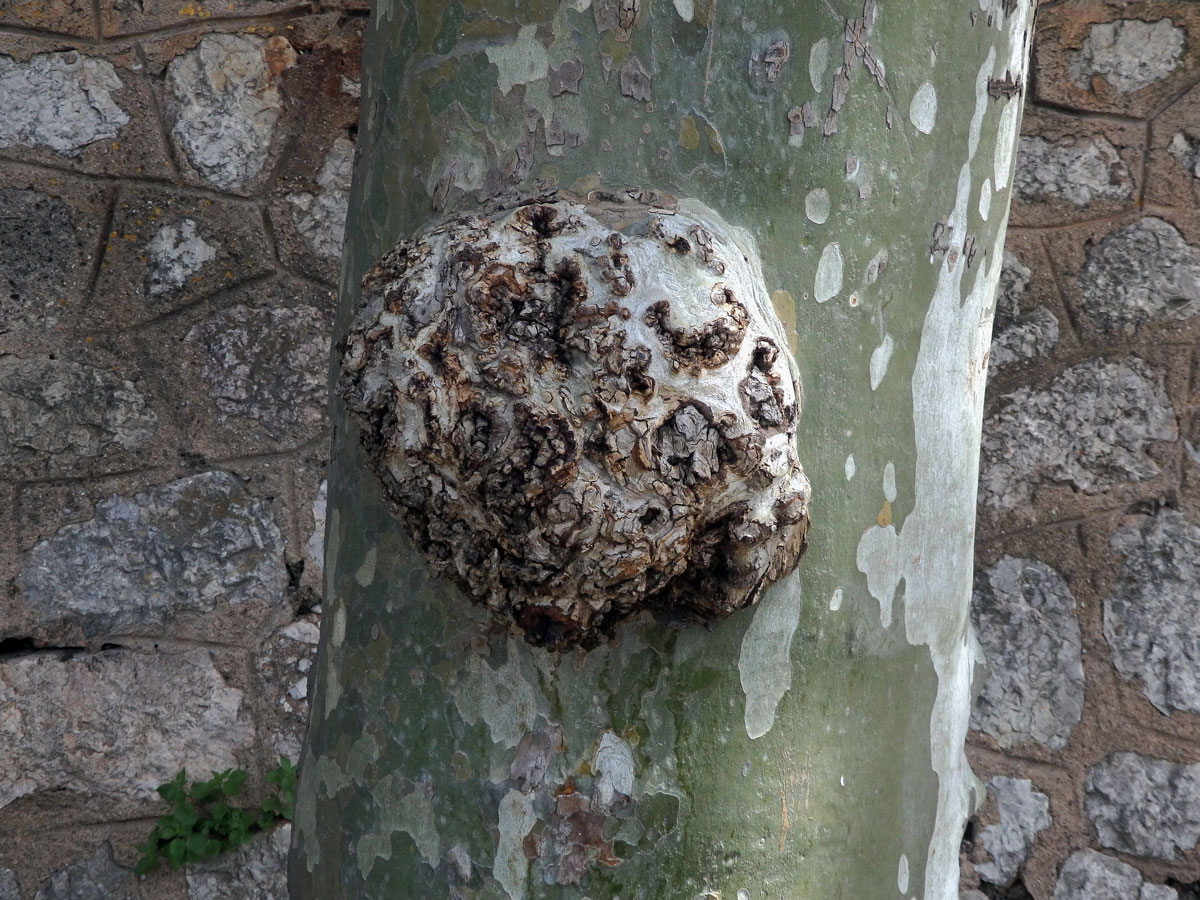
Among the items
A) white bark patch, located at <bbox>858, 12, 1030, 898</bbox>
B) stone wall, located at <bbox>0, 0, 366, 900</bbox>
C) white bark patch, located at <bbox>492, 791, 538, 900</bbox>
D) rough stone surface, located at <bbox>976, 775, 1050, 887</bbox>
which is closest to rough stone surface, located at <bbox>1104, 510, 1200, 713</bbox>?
rough stone surface, located at <bbox>976, 775, 1050, 887</bbox>

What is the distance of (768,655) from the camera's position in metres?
0.62

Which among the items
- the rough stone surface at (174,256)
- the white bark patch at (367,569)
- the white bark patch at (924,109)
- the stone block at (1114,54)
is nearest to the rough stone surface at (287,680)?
the rough stone surface at (174,256)

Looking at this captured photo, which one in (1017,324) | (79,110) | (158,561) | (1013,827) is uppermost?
(79,110)

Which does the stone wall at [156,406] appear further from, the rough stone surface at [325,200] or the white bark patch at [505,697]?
the white bark patch at [505,697]

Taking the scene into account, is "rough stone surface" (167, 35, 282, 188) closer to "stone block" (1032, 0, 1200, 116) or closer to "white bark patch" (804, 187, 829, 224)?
"stone block" (1032, 0, 1200, 116)

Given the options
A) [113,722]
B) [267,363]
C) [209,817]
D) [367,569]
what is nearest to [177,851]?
[209,817]

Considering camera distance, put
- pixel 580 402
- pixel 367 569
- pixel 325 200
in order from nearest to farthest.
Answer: pixel 580 402 → pixel 367 569 → pixel 325 200

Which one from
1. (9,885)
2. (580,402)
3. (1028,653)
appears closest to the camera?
(580,402)

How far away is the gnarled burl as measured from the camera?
547mm

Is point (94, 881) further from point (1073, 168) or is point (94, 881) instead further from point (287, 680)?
point (1073, 168)

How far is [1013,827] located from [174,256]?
188 cm

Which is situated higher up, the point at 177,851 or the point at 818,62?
the point at 818,62

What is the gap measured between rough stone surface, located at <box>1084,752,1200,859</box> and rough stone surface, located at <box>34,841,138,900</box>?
1.73m

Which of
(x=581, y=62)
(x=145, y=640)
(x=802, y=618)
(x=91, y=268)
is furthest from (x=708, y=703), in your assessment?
(x=91, y=268)
